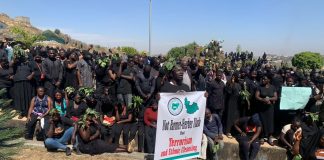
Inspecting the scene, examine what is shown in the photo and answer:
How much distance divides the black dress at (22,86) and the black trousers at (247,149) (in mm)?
4942

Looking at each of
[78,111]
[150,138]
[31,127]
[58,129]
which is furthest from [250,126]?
[31,127]

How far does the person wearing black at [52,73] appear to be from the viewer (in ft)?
30.2

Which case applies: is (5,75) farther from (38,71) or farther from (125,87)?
(125,87)

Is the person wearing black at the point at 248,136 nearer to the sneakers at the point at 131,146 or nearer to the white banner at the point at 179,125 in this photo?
the sneakers at the point at 131,146

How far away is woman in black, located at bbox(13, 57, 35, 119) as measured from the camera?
30.3 feet

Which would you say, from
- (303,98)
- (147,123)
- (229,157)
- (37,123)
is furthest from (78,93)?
(303,98)

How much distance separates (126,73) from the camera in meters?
9.04

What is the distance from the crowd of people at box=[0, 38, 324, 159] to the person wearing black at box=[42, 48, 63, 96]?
23 mm

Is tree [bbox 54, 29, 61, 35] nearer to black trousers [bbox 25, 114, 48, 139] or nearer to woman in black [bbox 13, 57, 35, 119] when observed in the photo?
woman in black [bbox 13, 57, 35, 119]

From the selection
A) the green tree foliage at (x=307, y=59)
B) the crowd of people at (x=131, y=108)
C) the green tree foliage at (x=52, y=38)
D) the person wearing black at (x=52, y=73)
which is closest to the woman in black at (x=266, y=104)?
the crowd of people at (x=131, y=108)

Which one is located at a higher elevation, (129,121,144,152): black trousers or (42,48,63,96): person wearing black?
(42,48,63,96): person wearing black

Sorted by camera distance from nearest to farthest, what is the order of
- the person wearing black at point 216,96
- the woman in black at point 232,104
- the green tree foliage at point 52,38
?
the person wearing black at point 216,96 < the woman in black at point 232,104 < the green tree foliage at point 52,38

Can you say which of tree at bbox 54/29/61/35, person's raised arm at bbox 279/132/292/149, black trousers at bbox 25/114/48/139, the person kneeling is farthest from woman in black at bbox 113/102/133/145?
tree at bbox 54/29/61/35

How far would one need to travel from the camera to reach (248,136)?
8.12m
